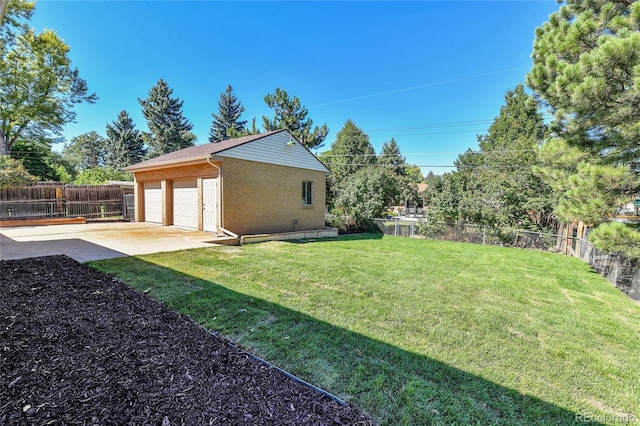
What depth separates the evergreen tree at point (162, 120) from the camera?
3309 cm

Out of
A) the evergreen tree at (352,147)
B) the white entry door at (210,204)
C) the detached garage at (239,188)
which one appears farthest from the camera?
the evergreen tree at (352,147)

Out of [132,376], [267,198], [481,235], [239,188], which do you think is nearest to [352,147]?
[481,235]

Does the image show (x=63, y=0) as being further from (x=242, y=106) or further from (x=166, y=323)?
(x=242, y=106)

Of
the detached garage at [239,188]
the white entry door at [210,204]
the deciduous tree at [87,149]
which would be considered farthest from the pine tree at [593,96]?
the deciduous tree at [87,149]

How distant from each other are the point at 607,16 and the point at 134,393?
8.90m

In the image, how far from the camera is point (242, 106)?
1511 inches

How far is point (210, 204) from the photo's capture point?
411 inches

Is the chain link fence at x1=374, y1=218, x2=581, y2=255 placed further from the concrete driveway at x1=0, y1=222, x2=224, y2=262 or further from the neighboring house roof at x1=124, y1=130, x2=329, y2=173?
the concrete driveway at x1=0, y1=222, x2=224, y2=262

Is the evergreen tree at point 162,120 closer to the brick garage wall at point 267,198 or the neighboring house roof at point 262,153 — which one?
the neighboring house roof at point 262,153

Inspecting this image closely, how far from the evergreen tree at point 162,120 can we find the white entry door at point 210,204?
87.0 feet

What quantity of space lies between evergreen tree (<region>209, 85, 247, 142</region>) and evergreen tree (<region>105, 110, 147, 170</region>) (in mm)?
8992

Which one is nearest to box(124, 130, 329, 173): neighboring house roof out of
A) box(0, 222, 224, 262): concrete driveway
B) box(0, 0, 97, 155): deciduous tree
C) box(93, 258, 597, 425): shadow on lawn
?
box(0, 222, 224, 262): concrete driveway

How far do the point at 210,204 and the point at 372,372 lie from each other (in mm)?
9259

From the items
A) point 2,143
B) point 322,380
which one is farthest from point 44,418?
point 2,143
